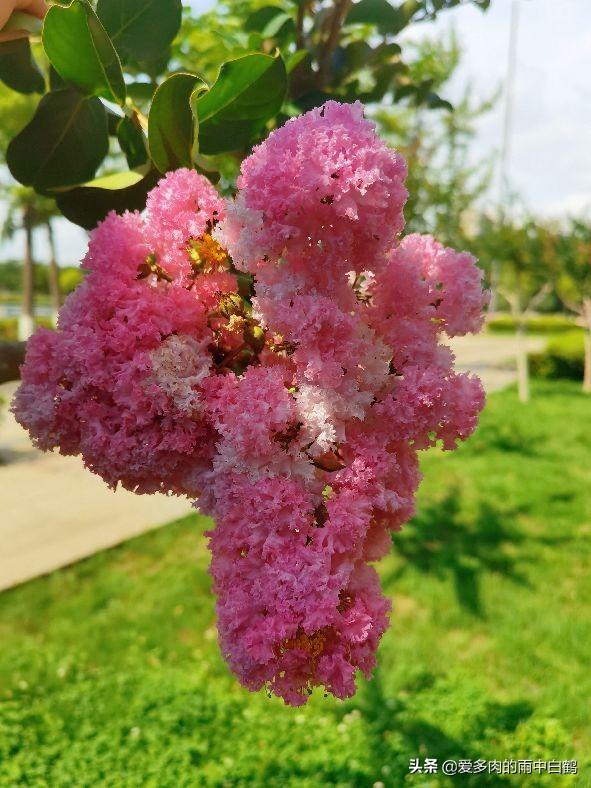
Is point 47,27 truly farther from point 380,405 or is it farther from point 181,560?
point 181,560

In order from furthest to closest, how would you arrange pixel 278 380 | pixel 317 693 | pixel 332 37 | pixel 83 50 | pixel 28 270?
pixel 28 270, pixel 317 693, pixel 332 37, pixel 83 50, pixel 278 380

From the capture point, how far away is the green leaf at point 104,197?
1.24m

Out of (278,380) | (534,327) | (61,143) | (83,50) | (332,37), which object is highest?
(332,37)

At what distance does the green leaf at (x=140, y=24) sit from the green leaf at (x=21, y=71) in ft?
0.71

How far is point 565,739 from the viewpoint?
11.2ft

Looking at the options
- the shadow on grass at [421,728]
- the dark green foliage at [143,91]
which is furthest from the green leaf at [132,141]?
the shadow on grass at [421,728]

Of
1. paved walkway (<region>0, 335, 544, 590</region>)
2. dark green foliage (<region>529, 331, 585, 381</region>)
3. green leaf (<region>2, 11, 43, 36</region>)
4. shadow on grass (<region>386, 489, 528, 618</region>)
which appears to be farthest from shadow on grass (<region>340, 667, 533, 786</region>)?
dark green foliage (<region>529, 331, 585, 381</region>)

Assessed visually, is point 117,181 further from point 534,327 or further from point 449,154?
point 534,327

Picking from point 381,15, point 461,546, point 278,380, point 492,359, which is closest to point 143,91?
point 381,15

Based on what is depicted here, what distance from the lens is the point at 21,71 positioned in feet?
4.96

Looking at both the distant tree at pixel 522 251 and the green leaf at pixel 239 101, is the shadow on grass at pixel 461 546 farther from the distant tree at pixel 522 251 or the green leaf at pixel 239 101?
the distant tree at pixel 522 251

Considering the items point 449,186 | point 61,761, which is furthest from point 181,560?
point 449,186

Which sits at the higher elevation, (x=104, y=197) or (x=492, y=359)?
(x=104, y=197)

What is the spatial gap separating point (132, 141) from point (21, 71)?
1.30 feet
